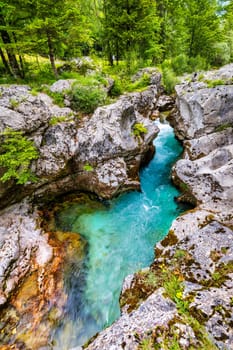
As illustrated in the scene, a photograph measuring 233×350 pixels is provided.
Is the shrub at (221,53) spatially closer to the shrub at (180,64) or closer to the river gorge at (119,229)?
the shrub at (180,64)

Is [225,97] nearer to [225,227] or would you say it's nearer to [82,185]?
[225,227]

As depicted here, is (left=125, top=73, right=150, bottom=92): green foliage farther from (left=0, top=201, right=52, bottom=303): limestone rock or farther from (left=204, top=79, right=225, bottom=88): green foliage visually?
(left=0, top=201, right=52, bottom=303): limestone rock

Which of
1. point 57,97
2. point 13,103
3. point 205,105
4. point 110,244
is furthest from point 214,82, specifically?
point 13,103

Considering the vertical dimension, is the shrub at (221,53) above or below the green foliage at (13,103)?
above

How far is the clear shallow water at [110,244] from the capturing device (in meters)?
5.60

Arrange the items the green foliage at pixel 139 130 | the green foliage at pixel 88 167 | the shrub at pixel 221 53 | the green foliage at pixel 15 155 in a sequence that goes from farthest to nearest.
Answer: the shrub at pixel 221 53 < the green foliage at pixel 139 130 < the green foliage at pixel 88 167 < the green foliage at pixel 15 155

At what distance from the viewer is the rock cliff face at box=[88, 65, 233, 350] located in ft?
11.2

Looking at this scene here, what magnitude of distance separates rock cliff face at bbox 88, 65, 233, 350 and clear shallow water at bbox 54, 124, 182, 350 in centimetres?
118

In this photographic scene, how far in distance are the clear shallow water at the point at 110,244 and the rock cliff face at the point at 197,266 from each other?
3.87 ft

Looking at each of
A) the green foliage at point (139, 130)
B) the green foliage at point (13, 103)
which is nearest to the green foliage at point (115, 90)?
the green foliage at point (139, 130)

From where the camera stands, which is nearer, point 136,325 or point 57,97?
point 136,325

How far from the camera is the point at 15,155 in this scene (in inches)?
278

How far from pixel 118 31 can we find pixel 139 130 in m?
11.0

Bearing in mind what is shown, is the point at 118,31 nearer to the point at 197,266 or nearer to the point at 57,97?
the point at 57,97
